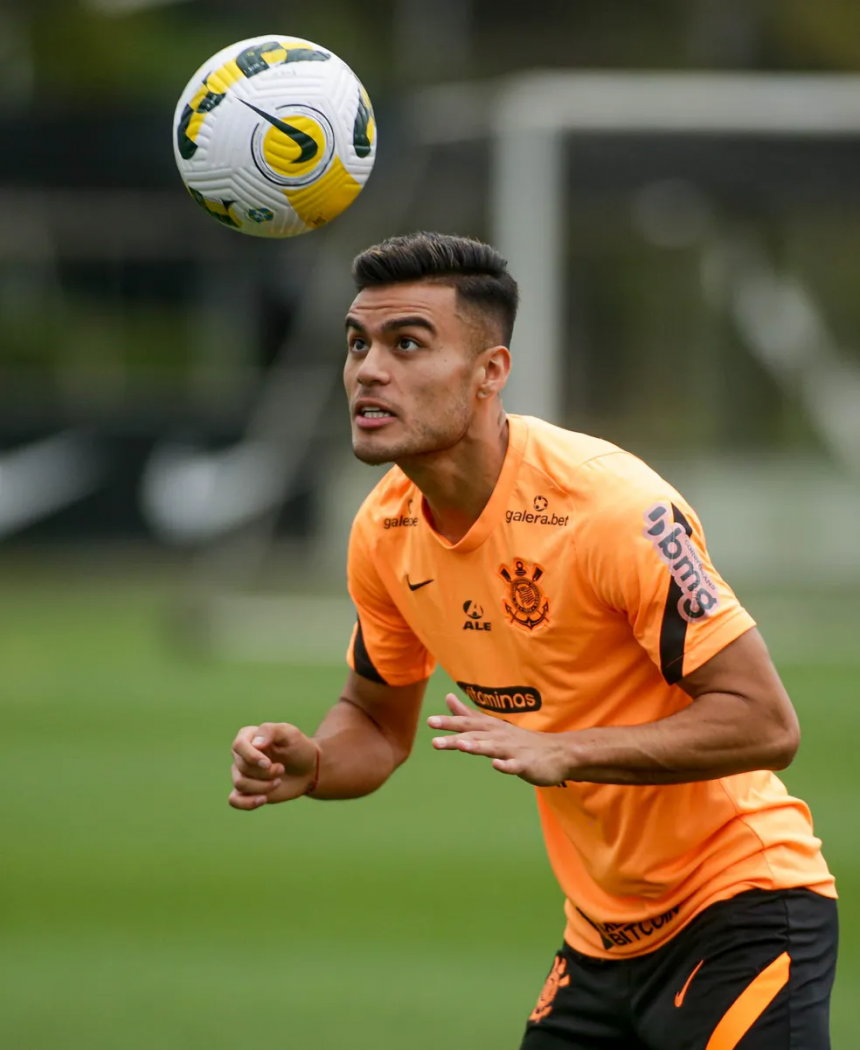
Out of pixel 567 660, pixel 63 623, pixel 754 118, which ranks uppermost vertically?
pixel 754 118

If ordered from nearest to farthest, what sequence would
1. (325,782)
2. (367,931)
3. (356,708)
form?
(325,782) → (356,708) → (367,931)

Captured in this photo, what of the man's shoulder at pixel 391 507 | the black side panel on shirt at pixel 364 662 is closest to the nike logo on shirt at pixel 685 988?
the black side panel on shirt at pixel 364 662

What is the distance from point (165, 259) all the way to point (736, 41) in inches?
563

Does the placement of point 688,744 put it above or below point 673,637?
below

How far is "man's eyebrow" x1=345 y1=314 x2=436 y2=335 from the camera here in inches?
184

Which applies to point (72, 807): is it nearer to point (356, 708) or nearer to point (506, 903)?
point (506, 903)

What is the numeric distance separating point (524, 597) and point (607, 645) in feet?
0.83

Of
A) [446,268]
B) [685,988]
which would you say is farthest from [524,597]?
[685,988]

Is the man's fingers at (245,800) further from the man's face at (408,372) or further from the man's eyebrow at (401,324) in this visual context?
the man's eyebrow at (401,324)

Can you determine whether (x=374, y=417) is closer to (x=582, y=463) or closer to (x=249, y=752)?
(x=582, y=463)

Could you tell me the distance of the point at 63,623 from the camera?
58.9ft

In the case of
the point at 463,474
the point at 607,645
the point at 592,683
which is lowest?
the point at 592,683

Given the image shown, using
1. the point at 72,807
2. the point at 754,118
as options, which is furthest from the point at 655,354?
the point at 72,807

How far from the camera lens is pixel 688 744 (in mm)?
4141
